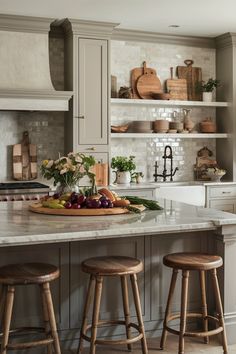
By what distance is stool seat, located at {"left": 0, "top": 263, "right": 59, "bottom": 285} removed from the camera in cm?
305

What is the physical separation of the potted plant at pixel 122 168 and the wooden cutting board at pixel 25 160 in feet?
3.20

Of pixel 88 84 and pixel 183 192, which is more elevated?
pixel 88 84

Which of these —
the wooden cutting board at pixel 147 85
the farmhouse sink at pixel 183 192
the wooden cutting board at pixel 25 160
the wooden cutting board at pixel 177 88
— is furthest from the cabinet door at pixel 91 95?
the wooden cutting board at pixel 177 88

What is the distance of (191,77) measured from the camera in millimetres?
7418

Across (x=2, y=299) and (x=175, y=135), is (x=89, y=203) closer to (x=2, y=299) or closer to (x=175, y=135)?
(x=2, y=299)

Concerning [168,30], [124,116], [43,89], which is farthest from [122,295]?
[168,30]

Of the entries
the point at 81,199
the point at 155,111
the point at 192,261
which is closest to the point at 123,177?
the point at 155,111

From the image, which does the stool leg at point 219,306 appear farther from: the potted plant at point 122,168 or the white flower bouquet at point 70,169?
the potted plant at point 122,168

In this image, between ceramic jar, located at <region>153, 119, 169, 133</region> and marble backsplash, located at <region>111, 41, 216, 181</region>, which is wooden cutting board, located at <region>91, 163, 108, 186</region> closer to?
marble backsplash, located at <region>111, 41, 216, 181</region>

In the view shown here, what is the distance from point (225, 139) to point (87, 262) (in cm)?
449

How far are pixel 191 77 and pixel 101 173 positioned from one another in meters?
2.02

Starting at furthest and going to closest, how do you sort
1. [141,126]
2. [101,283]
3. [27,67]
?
[141,126] < [27,67] < [101,283]

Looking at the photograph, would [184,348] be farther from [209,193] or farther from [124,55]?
[124,55]

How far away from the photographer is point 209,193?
688 cm
